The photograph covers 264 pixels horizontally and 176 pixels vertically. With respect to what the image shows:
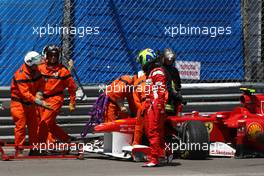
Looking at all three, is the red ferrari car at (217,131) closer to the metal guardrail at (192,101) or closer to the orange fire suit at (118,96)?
the orange fire suit at (118,96)

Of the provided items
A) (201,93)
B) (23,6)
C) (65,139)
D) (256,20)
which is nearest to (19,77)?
(65,139)

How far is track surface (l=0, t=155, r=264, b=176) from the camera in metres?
9.89

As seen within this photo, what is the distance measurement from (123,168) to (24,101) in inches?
100

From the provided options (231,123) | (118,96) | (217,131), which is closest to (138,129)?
(118,96)

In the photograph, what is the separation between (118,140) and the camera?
11.7 meters

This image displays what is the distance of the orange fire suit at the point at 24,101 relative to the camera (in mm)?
12062

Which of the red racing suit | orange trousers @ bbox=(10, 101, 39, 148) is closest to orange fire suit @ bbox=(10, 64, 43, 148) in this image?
orange trousers @ bbox=(10, 101, 39, 148)

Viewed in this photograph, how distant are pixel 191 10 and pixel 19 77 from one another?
13.4 ft

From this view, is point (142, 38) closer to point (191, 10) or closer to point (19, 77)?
point (191, 10)

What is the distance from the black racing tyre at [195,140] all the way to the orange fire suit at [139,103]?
2.35ft

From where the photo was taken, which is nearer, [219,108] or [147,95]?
[147,95]

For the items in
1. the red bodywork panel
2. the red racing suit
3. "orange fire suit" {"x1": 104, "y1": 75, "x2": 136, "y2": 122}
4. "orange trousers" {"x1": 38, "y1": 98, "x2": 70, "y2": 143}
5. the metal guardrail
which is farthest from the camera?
the metal guardrail

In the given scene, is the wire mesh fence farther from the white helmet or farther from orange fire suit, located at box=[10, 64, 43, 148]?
the white helmet

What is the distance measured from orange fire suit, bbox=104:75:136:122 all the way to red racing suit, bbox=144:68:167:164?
5.71 feet
